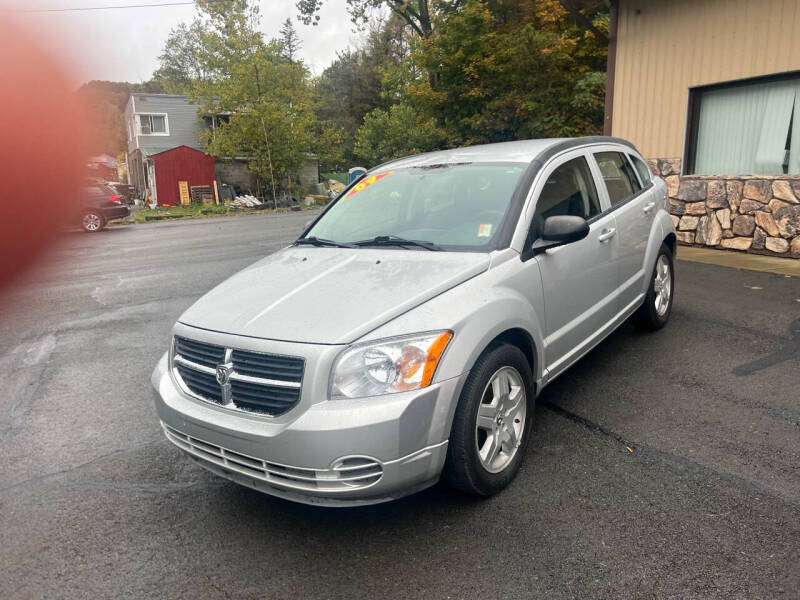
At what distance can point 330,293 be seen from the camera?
10.0 feet

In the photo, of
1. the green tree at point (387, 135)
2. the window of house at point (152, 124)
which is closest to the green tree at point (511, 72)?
the green tree at point (387, 135)

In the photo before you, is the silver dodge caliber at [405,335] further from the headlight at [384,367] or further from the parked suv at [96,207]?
the parked suv at [96,207]

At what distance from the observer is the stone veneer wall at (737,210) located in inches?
349

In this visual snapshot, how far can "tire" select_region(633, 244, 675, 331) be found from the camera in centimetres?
540

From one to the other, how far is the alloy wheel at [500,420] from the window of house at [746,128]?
315 inches

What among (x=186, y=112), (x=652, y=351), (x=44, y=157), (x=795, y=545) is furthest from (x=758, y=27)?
(x=186, y=112)

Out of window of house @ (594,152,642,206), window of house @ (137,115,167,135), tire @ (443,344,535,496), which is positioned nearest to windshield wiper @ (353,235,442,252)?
tire @ (443,344,535,496)

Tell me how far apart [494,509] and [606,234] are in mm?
2209

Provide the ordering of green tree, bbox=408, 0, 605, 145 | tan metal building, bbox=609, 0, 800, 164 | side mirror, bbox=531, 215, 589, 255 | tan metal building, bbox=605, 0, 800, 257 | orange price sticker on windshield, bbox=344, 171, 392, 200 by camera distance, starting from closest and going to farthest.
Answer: side mirror, bbox=531, 215, 589, 255
orange price sticker on windshield, bbox=344, 171, 392, 200
tan metal building, bbox=609, 0, 800, 164
tan metal building, bbox=605, 0, 800, 257
green tree, bbox=408, 0, 605, 145

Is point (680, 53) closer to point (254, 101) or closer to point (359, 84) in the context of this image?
point (254, 101)

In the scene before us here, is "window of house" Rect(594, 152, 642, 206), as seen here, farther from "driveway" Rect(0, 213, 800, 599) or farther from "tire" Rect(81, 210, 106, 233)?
"tire" Rect(81, 210, 106, 233)

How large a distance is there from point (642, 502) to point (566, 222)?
4.93 ft

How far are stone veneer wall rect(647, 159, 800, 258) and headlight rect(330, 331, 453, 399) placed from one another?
8.31m

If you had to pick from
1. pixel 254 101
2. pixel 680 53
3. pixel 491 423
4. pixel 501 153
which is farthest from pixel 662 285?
pixel 254 101
